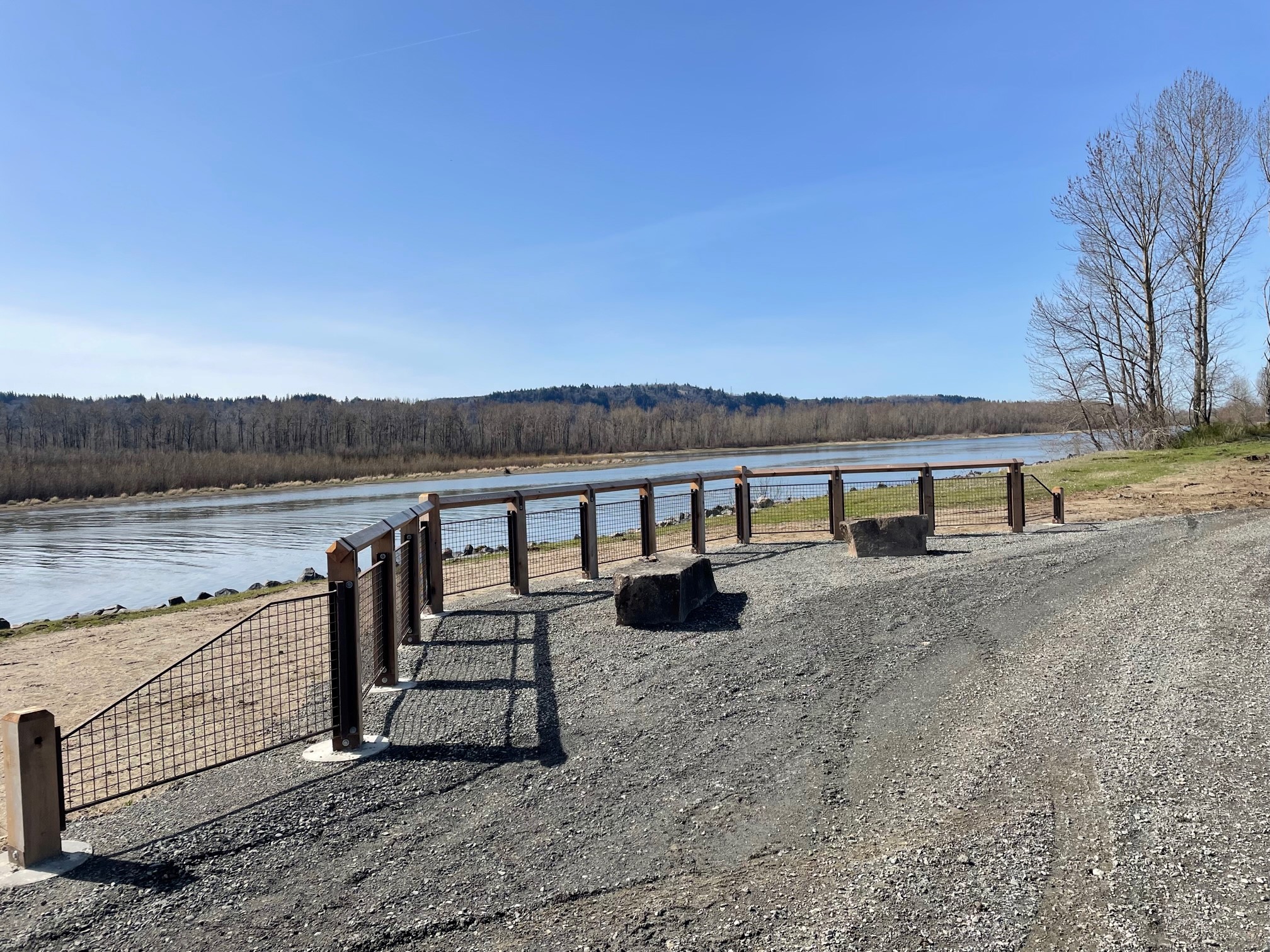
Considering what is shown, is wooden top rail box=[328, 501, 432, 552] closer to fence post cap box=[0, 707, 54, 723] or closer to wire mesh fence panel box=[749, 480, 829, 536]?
fence post cap box=[0, 707, 54, 723]

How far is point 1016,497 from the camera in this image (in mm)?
13594

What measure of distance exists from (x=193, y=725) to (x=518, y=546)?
4.18 m

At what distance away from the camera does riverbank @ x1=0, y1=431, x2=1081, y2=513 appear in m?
62.4

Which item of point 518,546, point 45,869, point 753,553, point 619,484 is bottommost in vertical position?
point 45,869

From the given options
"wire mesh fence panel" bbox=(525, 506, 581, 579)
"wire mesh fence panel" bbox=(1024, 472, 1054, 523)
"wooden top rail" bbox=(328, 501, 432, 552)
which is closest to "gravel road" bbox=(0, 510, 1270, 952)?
"wooden top rail" bbox=(328, 501, 432, 552)

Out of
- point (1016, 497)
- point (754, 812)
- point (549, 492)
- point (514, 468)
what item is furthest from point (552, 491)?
point (514, 468)

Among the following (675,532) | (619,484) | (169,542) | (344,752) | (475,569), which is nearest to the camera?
(344,752)

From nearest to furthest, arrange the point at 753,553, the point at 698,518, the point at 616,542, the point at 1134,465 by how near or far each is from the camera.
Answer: the point at 753,553 → the point at 698,518 → the point at 616,542 → the point at 1134,465

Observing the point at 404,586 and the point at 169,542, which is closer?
the point at 404,586

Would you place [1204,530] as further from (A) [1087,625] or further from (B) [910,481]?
(A) [1087,625]

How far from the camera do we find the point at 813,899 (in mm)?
3205

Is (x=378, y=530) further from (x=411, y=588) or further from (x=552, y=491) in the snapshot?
(x=552, y=491)

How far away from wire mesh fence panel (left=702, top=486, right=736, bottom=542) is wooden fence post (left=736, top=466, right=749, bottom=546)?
12cm

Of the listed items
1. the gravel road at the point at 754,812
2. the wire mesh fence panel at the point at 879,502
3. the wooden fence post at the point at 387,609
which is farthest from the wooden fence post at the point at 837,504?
the wooden fence post at the point at 387,609
